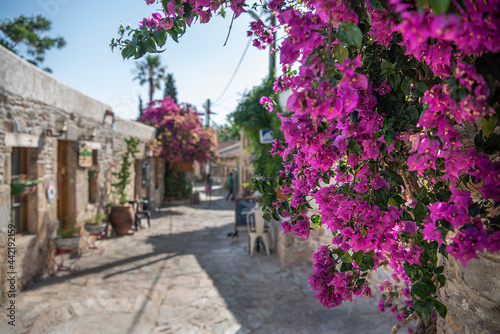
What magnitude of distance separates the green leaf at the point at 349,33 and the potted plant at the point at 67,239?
527 cm

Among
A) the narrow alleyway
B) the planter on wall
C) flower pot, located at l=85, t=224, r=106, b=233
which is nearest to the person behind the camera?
the narrow alleyway

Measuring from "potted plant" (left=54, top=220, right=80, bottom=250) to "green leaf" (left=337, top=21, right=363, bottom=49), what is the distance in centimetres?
527

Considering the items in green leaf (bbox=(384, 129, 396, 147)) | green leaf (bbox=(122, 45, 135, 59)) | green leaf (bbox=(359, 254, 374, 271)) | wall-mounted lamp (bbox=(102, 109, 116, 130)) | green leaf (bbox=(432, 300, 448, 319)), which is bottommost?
green leaf (bbox=(432, 300, 448, 319))

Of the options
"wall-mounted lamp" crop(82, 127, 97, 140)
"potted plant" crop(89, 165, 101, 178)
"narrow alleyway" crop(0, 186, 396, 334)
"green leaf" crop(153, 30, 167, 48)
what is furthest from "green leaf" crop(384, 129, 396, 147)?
"potted plant" crop(89, 165, 101, 178)

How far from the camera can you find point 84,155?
5.93 meters

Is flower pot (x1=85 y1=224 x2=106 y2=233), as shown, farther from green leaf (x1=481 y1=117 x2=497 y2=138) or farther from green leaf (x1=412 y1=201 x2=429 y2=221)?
green leaf (x1=481 y1=117 x2=497 y2=138)

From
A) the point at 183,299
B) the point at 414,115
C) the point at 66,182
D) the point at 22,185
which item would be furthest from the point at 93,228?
the point at 414,115

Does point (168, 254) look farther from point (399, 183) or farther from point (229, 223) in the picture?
point (399, 183)

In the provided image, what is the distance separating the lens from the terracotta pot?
7281 millimetres

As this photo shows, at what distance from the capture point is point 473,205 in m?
0.79

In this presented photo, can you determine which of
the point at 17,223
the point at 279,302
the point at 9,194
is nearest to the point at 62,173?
the point at 17,223

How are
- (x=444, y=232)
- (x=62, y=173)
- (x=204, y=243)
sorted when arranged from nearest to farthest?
(x=444, y=232) < (x=62, y=173) < (x=204, y=243)

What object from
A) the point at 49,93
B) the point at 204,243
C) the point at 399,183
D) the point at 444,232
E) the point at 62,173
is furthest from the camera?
the point at 204,243

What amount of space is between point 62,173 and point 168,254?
7.87 feet
